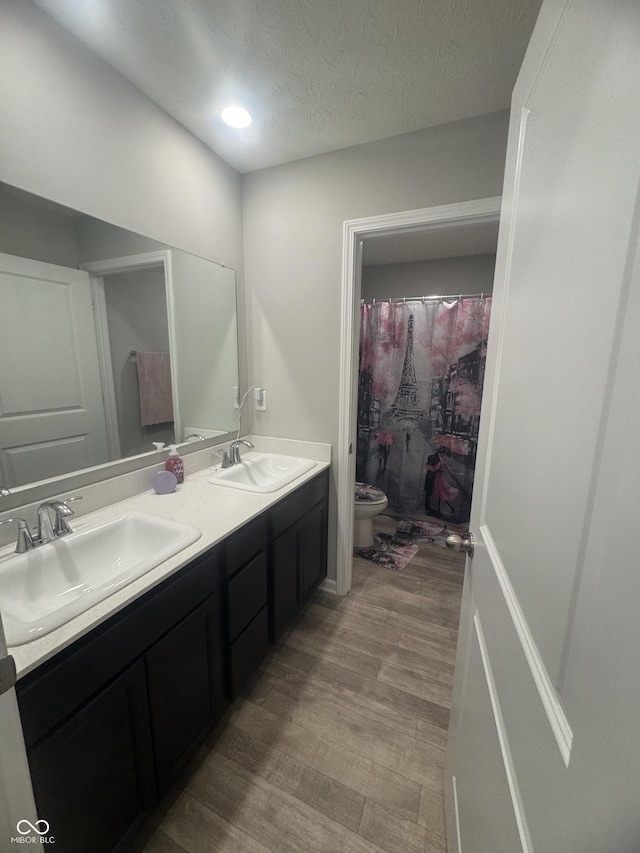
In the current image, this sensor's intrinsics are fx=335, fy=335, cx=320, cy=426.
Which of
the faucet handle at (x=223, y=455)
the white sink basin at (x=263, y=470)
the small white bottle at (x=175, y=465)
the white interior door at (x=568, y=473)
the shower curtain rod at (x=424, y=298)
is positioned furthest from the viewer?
the shower curtain rod at (x=424, y=298)

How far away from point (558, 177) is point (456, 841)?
1.55 meters

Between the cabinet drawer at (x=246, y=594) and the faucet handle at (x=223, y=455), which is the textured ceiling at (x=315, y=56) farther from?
the cabinet drawer at (x=246, y=594)

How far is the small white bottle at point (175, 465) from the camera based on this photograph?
5.42 ft

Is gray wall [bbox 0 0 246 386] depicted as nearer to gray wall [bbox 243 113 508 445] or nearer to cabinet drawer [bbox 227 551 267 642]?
gray wall [bbox 243 113 508 445]

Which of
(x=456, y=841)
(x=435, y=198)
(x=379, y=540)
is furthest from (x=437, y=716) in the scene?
(x=435, y=198)

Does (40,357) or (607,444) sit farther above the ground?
(40,357)

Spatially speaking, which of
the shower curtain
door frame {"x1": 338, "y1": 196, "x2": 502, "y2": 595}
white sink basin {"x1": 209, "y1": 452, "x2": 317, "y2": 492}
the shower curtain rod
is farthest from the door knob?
the shower curtain rod

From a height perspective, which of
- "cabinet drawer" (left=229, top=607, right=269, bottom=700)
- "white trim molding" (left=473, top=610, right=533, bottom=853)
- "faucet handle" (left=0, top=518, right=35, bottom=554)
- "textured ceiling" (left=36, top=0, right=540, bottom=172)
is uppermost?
"textured ceiling" (left=36, top=0, right=540, bottom=172)

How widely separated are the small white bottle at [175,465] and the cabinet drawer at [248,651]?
0.74 meters

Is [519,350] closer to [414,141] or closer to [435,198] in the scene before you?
[435,198]

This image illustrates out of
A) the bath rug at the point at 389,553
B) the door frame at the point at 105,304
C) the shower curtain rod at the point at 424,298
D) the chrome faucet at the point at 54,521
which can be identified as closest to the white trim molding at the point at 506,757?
the chrome faucet at the point at 54,521

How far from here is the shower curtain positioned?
2820 mm

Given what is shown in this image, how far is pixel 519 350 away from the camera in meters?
0.67

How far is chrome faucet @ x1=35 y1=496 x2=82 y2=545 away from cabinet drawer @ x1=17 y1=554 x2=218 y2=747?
424 mm
